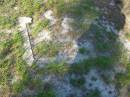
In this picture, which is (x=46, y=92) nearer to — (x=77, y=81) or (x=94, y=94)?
(x=77, y=81)

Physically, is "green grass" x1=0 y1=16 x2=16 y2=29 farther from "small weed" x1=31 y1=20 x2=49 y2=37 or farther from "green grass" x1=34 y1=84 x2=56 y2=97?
"green grass" x1=34 y1=84 x2=56 y2=97

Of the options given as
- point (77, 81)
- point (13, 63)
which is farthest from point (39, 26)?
point (77, 81)

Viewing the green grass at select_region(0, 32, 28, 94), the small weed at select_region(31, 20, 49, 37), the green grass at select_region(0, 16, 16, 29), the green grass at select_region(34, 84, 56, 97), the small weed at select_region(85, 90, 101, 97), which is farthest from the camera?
the green grass at select_region(0, 16, 16, 29)

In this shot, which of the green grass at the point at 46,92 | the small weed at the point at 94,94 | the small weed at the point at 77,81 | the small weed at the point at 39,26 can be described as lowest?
the small weed at the point at 94,94

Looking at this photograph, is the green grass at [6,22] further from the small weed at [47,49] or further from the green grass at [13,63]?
the small weed at [47,49]

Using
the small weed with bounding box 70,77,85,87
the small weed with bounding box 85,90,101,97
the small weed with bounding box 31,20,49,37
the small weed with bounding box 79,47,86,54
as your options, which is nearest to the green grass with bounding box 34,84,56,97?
the small weed with bounding box 70,77,85,87

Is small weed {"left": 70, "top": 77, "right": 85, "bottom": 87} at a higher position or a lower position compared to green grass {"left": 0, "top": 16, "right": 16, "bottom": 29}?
lower

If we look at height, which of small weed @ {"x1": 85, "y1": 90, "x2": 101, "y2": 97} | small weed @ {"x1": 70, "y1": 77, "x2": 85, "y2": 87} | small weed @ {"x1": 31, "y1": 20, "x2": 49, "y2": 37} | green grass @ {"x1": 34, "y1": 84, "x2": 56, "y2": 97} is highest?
small weed @ {"x1": 31, "y1": 20, "x2": 49, "y2": 37}

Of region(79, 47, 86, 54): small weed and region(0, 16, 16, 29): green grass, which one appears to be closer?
region(79, 47, 86, 54): small weed

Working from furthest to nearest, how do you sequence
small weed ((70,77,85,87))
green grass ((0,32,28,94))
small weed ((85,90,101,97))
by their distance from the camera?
green grass ((0,32,28,94)) < small weed ((70,77,85,87)) < small weed ((85,90,101,97))

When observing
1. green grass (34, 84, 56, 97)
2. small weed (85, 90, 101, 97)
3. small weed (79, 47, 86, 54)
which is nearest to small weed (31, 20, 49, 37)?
small weed (79, 47, 86, 54)

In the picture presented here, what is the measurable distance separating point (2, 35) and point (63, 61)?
3096 millimetres

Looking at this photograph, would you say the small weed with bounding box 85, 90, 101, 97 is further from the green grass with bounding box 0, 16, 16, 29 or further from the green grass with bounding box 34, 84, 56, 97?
the green grass with bounding box 0, 16, 16, 29

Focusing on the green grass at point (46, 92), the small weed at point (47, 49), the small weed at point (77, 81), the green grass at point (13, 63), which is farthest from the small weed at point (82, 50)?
the green grass at point (13, 63)
